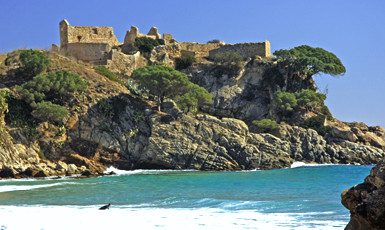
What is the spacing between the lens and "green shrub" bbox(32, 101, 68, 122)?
1371 inches

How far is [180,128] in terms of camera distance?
3888 centimetres

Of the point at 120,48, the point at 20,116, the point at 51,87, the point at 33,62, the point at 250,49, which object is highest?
the point at 250,49

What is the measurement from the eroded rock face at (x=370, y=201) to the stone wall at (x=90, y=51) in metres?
44.3

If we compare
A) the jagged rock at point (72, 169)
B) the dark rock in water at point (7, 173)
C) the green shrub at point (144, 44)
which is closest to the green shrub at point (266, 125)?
the green shrub at point (144, 44)

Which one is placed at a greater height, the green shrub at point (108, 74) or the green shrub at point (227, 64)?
the green shrub at point (227, 64)

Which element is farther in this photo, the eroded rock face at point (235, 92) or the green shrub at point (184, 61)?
the green shrub at point (184, 61)

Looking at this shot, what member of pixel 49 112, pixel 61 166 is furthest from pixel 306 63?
pixel 61 166

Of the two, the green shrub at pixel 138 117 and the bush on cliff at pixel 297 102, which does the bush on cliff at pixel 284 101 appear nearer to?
the bush on cliff at pixel 297 102

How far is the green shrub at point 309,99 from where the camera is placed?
158ft

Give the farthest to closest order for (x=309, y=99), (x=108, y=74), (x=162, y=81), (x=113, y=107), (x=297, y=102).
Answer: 1. (x=309, y=99)
2. (x=297, y=102)
3. (x=108, y=74)
4. (x=162, y=81)
5. (x=113, y=107)

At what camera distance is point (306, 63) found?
50688 mm

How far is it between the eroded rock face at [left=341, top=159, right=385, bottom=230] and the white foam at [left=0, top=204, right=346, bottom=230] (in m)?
4.15

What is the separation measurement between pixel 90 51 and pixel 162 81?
13.2 metres

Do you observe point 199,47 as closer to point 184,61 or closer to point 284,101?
point 184,61
